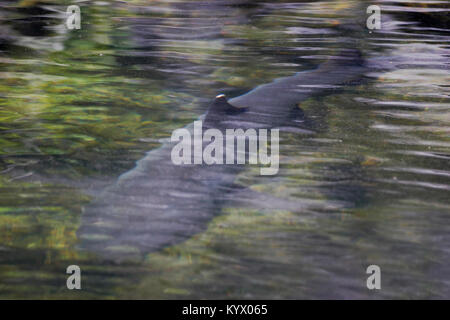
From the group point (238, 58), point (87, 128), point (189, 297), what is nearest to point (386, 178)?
point (189, 297)

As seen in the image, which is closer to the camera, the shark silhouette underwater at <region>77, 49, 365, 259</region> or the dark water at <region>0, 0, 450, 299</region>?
the dark water at <region>0, 0, 450, 299</region>

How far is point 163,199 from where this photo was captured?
9.87 feet

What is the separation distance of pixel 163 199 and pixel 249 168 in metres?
0.74

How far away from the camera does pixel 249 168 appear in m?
3.52

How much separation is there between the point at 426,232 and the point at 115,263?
1.60 m

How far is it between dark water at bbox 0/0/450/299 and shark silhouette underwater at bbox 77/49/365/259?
7 centimetres

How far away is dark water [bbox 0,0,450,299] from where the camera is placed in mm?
2473

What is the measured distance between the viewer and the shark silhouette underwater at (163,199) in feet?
8.79

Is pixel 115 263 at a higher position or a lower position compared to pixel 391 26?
lower

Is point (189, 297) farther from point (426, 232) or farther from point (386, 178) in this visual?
point (386, 178)

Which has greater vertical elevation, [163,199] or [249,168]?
[249,168]

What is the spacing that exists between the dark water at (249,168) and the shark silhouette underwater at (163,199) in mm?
69

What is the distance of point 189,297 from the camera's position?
7.59ft

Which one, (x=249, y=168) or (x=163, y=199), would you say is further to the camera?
(x=249, y=168)
